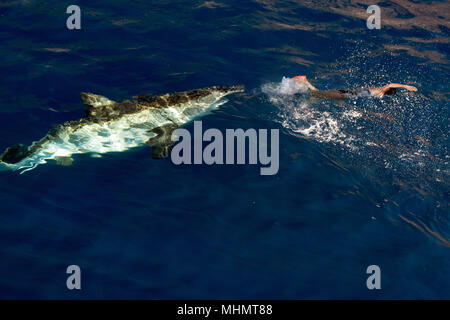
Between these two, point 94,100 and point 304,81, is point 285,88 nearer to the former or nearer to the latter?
point 304,81

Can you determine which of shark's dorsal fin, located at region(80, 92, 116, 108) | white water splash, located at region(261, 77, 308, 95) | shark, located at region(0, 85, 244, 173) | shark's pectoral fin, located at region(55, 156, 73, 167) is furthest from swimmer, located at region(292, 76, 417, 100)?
shark's pectoral fin, located at region(55, 156, 73, 167)

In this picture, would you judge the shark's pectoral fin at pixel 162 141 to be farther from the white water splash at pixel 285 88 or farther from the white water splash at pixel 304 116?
the white water splash at pixel 285 88

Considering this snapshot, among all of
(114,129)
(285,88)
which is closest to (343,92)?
(285,88)

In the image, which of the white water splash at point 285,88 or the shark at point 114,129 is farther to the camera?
the white water splash at point 285,88

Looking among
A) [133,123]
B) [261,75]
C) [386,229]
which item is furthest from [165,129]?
[386,229]

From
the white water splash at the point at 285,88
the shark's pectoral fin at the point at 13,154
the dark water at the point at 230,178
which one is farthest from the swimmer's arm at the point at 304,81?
the shark's pectoral fin at the point at 13,154

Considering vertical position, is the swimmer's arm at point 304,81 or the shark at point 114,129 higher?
the swimmer's arm at point 304,81

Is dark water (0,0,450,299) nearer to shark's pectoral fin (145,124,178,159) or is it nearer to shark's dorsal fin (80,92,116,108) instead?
shark's pectoral fin (145,124,178,159)
